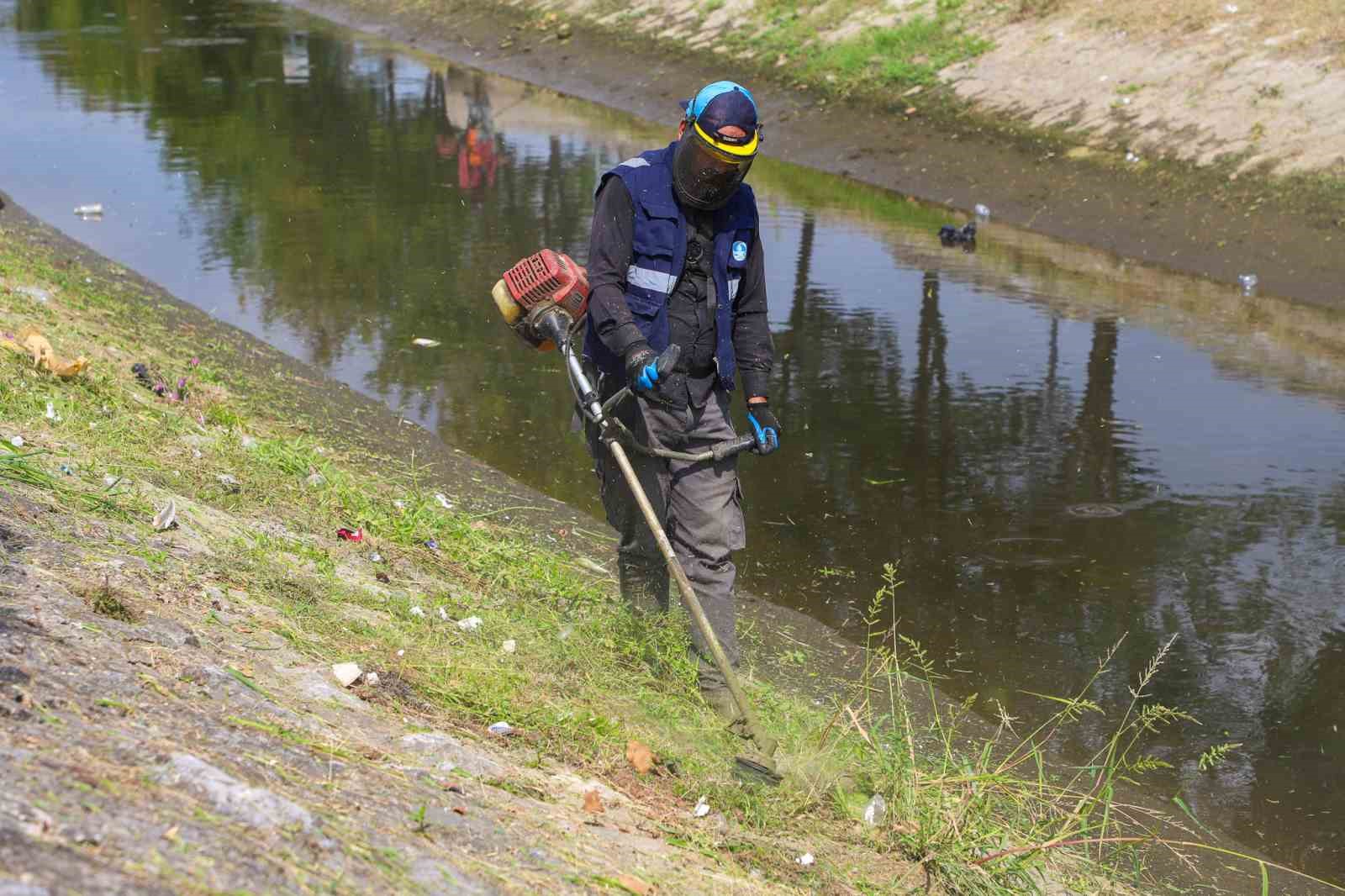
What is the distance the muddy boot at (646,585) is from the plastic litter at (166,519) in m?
1.46

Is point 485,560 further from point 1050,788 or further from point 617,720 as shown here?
point 1050,788

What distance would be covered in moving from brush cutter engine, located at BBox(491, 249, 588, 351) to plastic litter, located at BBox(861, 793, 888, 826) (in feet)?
5.63

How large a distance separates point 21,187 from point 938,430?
10960 mm

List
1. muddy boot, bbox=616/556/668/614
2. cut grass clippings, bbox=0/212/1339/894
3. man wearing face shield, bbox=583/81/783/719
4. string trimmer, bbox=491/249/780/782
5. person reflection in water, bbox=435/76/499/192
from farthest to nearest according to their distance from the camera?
person reflection in water, bbox=435/76/499/192 < muddy boot, bbox=616/556/668/614 < man wearing face shield, bbox=583/81/783/719 < string trimmer, bbox=491/249/780/782 < cut grass clippings, bbox=0/212/1339/894

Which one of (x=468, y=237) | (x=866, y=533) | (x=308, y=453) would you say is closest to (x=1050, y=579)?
(x=866, y=533)

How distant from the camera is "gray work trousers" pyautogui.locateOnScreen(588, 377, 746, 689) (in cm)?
475

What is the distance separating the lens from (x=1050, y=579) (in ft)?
21.9

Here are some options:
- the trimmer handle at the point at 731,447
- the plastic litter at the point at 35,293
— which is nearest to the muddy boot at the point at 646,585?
the trimmer handle at the point at 731,447

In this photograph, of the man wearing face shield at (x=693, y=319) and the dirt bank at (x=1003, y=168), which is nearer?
the man wearing face shield at (x=693, y=319)

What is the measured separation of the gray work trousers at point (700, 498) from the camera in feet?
15.6

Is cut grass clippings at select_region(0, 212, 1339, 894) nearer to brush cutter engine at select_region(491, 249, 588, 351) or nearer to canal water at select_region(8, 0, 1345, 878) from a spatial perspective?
canal water at select_region(8, 0, 1345, 878)

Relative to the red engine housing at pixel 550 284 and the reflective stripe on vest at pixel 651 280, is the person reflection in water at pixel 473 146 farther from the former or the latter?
the reflective stripe on vest at pixel 651 280

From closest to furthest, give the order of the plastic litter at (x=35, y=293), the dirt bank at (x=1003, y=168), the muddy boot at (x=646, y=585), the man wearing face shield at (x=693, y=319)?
the man wearing face shield at (x=693, y=319) → the muddy boot at (x=646, y=585) → the plastic litter at (x=35, y=293) → the dirt bank at (x=1003, y=168)

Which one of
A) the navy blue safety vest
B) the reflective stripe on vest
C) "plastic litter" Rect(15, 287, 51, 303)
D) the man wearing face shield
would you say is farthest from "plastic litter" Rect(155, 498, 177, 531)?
"plastic litter" Rect(15, 287, 51, 303)
